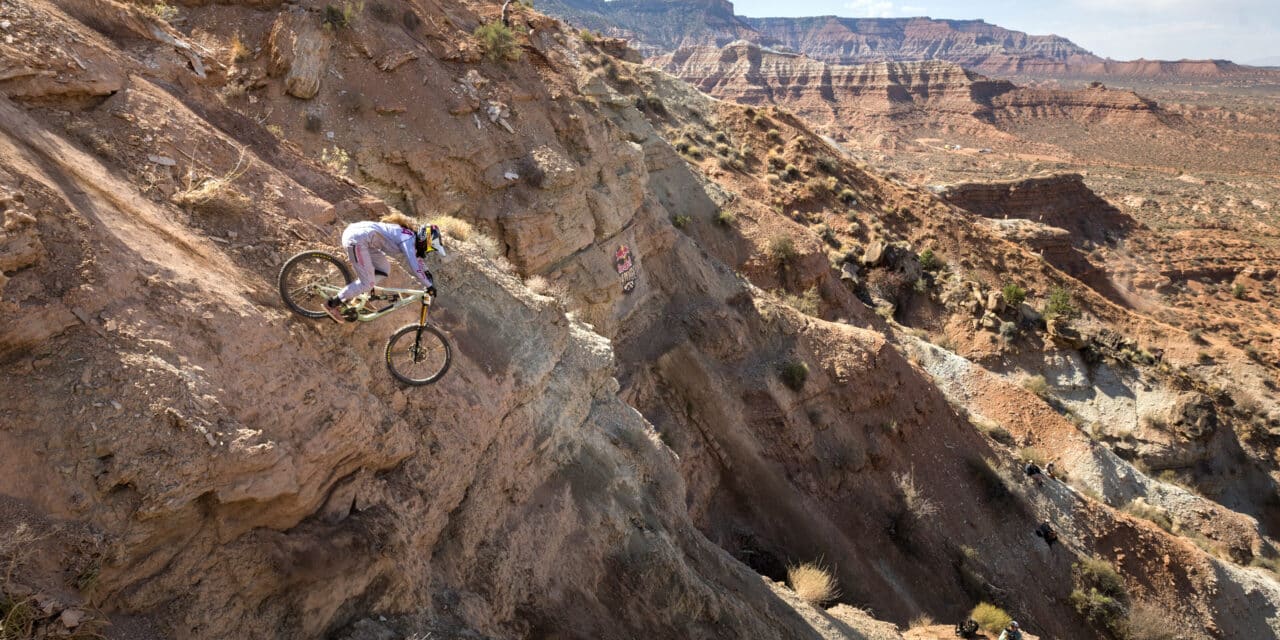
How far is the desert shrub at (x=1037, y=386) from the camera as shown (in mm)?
22641

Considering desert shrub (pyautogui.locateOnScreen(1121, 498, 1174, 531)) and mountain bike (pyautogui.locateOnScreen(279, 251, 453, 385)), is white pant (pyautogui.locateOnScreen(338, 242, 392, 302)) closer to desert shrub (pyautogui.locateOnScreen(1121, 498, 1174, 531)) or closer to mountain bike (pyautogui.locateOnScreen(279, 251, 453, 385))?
mountain bike (pyautogui.locateOnScreen(279, 251, 453, 385))

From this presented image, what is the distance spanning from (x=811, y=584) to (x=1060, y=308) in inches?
838

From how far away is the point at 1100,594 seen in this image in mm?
15273

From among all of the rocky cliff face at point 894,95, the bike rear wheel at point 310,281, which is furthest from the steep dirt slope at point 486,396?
the rocky cliff face at point 894,95

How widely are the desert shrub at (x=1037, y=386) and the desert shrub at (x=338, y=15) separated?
2305 centimetres

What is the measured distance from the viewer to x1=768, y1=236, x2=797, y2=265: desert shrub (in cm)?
2189

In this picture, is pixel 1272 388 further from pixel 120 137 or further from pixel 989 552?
pixel 120 137

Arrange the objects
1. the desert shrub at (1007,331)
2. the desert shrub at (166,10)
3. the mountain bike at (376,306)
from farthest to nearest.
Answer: the desert shrub at (1007,331) < the desert shrub at (166,10) < the mountain bike at (376,306)

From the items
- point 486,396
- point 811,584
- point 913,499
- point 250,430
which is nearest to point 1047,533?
point 913,499

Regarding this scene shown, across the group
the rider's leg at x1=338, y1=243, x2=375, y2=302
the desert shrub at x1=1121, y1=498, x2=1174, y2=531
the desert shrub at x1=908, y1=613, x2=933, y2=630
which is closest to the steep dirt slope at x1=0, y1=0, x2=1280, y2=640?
the desert shrub at x1=908, y1=613, x2=933, y2=630

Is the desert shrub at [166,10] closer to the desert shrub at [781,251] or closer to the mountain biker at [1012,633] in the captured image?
the desert shrub at [781,251]

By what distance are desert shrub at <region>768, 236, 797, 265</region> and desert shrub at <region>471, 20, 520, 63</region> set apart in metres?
10.5

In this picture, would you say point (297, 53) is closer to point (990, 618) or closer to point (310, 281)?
point (310, 281)

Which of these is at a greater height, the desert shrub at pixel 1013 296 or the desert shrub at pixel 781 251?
the desert shrub at pixel 781 251
